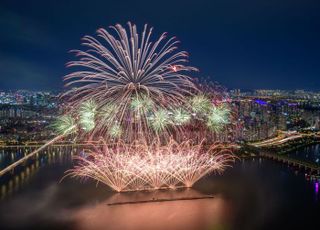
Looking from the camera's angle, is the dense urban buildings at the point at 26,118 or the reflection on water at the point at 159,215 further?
the dense urban buildings at the point at 26,118

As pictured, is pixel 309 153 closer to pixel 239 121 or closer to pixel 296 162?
pixel 296 162

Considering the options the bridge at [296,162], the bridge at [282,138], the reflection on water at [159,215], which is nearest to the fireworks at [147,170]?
the reflection on water at [159,215]

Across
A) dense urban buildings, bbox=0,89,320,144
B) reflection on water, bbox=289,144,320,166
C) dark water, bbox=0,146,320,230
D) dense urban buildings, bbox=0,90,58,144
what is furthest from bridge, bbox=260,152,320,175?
dense urban buildings, bbox=0,90,58,144

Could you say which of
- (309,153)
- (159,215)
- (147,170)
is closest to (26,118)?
(309,153)

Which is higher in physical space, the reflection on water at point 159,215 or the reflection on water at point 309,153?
the reflection on water at point 309,153

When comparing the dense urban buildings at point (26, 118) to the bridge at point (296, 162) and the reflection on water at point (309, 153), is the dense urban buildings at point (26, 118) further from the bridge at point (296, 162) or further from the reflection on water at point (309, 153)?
the reflection on water at point (309, 153)

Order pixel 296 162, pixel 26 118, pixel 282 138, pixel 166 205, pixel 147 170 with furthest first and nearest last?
pixel 26 118 → pixel 282 138 → pixel 296 162 → pixel 147 170 → pixel 166 205

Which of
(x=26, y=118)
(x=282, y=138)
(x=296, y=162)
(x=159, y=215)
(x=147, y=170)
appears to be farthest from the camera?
(x=26, y=118)

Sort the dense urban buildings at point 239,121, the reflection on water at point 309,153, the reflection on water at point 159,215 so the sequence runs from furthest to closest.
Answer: the dense urban buildings at point 239,121, the reflection on water at point 309,153, the reflection on water at point 159,215

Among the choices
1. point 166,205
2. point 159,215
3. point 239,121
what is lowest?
point 159,215

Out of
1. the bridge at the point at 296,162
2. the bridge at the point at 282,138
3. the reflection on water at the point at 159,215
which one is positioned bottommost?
the reflection on water at the point at 159,215
